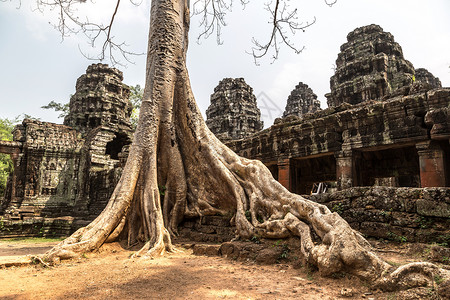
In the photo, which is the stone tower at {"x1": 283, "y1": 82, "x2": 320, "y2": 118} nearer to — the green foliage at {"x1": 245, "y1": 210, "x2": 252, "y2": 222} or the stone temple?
the stone temple

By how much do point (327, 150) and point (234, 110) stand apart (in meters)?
14.1

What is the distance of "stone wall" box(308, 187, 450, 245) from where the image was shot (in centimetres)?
323

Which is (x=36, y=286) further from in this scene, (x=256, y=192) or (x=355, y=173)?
(x=355, y=173)

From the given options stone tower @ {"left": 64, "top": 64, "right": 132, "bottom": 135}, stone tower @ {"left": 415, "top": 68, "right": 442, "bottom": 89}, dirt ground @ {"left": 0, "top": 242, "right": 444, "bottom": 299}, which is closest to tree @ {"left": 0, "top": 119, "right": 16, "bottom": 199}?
stone tower @ {"left": 64, "top": 64, "right": 132, "bottom": 135}

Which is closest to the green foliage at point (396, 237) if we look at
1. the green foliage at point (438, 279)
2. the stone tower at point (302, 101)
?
the green foliage at point (438, 279)

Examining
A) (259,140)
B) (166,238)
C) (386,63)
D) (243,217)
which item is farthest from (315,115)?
(386,63)

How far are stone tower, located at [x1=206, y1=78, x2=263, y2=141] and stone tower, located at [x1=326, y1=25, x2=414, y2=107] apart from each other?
262 inches

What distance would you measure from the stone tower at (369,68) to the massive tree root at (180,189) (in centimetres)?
1053

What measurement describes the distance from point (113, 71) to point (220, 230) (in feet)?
55.8

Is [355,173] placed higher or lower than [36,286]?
higher

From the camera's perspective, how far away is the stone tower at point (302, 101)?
985 inches

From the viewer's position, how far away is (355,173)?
7059 millimetres

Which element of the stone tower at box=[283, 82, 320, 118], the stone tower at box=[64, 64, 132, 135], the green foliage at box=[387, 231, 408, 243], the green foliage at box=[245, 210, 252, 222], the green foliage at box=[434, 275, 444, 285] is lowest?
the green foliage at box=[434, 275, 444, 285]

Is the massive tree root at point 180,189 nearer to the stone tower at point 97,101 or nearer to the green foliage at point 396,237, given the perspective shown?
the green foliage at point 396,237
